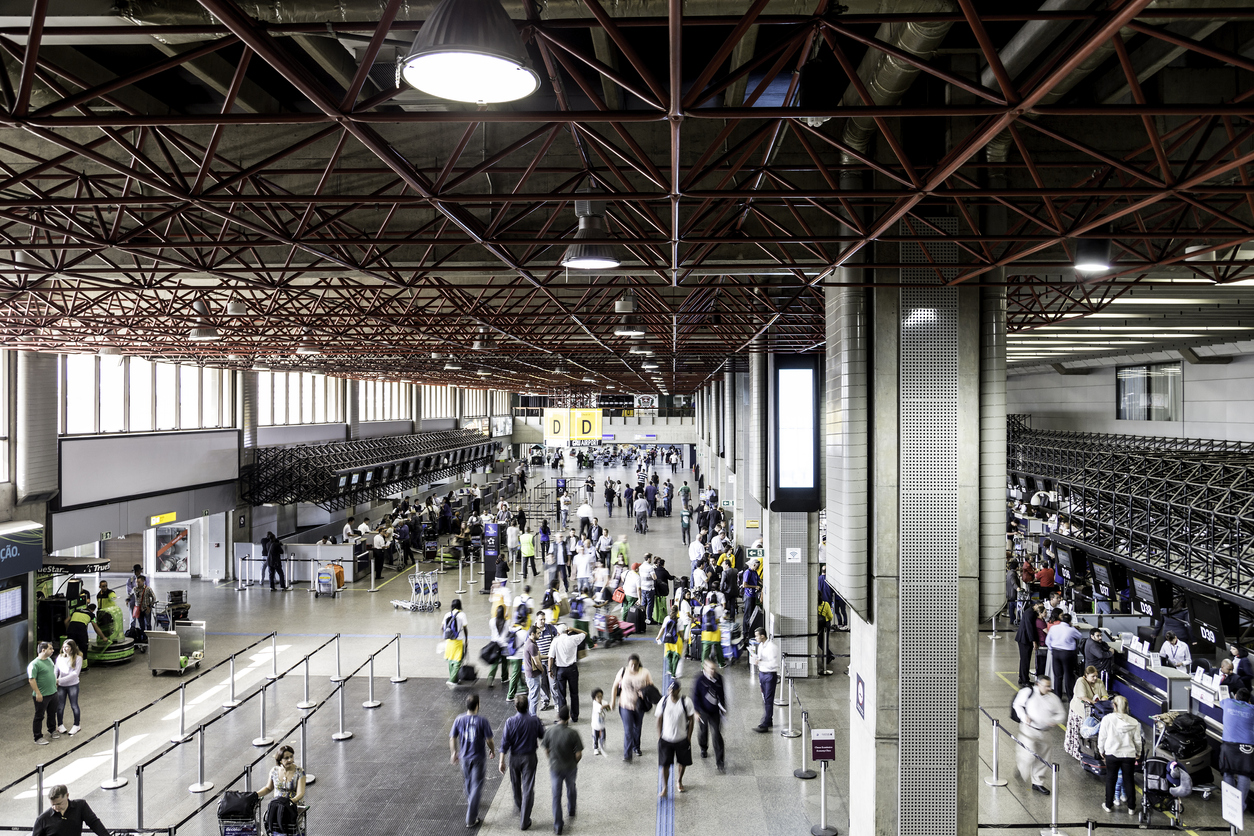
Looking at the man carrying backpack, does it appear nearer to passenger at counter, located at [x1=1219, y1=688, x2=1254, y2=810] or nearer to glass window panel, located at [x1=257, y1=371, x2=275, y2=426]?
passenger at counter, located at [x1=1219, y1=688, x2=1254, y2=810]

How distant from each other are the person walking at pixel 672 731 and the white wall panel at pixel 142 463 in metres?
18.6

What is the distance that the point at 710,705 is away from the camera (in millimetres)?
11602

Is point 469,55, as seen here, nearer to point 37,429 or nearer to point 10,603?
point 10,603

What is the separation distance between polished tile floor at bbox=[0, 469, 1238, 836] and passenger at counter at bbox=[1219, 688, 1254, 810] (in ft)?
2.78

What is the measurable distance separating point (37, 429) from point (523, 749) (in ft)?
56.9

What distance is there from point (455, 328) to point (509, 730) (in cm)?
1466

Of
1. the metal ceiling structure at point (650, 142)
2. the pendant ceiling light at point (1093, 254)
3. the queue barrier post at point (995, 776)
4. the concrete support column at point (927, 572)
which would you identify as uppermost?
the metal ceiling structure at point (650, 142)

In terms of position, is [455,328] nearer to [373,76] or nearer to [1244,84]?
[373,76]

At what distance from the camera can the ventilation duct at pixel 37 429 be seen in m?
19.6

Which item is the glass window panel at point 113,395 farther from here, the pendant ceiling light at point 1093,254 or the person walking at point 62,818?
the pendant ceiling light at point 1093,254

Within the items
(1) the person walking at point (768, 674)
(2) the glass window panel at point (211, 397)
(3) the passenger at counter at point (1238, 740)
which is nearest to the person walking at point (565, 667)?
(1) the person walking at point (768, 674)

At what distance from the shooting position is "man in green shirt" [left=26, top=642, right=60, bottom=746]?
1312cm

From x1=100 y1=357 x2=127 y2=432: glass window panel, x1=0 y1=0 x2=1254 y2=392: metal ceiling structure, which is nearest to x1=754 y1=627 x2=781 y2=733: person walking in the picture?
x1=0 y1=0 x2=1254 y2=392: metal ceiling structure

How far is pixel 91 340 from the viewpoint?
2098 cm
